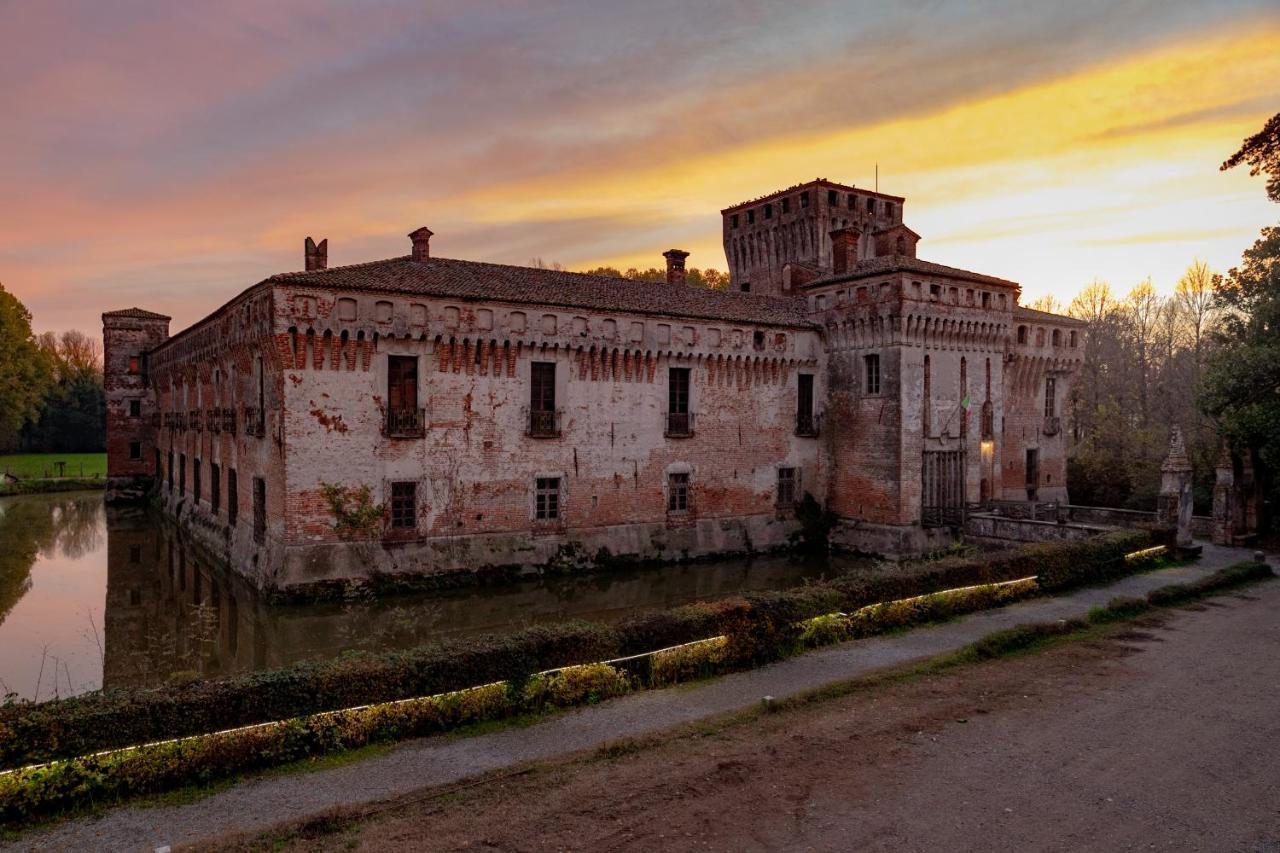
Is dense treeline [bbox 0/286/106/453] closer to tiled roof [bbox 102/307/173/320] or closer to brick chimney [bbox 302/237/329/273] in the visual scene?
tiled roof [bbox 102/307/173/320]

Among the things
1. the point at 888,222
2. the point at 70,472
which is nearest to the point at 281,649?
the point at 888,222

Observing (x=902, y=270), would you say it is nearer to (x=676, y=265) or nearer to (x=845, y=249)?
(x=845, y=249)

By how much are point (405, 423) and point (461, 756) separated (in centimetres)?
1346

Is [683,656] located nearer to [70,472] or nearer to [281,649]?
[281,649]

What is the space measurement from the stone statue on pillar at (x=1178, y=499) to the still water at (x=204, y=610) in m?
8.81

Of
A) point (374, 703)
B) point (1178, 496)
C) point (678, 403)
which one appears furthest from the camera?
point (678, 403)

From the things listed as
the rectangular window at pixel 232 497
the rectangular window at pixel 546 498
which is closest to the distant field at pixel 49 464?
the rectangular window at pixel 232 497

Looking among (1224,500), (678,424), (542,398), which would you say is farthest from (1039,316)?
(542,398)

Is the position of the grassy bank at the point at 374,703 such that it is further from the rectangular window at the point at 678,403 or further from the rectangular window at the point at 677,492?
the rectangular window at the point at 678,403

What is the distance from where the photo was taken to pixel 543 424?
23.2 metres

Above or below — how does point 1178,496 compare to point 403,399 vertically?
below

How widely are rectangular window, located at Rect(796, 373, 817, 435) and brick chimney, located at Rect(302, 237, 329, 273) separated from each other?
16843mm

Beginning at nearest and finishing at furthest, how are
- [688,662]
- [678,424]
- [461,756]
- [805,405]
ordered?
[461,756] → [688,662] → [678,424] → [805,405]

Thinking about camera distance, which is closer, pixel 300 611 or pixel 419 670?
pixel 419 670
